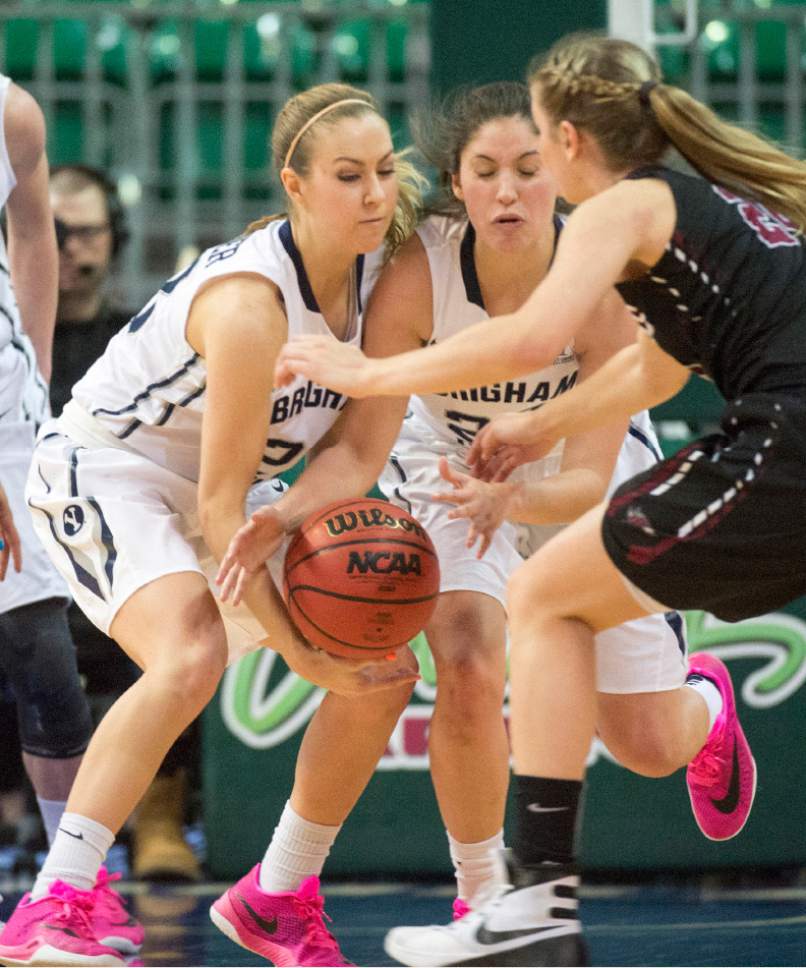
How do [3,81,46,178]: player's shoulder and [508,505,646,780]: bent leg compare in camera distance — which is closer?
[508,505,646,780]: bent leg

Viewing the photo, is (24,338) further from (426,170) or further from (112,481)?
(426,170)

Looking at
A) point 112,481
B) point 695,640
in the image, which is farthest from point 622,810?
point 112,481

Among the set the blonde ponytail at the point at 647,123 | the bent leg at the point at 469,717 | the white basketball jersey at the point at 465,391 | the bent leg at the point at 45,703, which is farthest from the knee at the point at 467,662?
the blonde ponytail at the point at 647,123

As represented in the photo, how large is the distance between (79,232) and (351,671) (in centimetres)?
261

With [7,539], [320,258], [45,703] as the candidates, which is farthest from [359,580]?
[45,703]

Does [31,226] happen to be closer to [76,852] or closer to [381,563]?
[381,563]

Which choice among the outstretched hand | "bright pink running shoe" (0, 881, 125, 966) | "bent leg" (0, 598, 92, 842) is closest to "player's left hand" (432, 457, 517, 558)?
the outstretched hand

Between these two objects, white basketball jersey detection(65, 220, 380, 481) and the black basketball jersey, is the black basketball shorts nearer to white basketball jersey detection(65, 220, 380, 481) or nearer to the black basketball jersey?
the black basketball jersey

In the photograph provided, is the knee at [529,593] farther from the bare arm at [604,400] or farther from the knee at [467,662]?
the knee at [467,662]

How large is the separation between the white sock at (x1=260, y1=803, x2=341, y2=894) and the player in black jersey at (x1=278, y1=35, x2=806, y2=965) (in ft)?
2.62

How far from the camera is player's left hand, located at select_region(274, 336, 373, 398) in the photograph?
9.50 ft

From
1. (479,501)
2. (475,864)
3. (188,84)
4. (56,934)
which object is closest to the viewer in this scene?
(56,934)

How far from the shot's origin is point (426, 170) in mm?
5566

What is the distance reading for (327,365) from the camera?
2908mm
